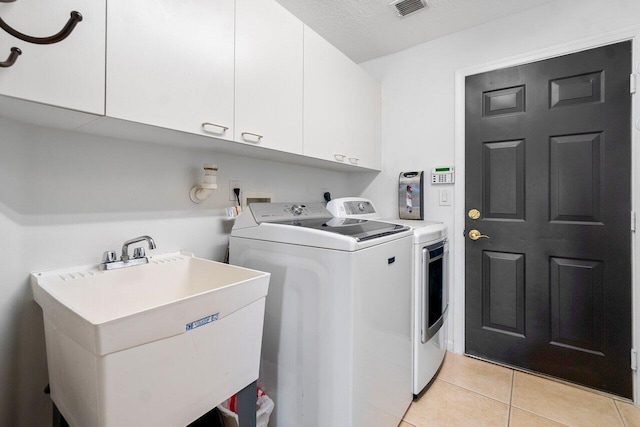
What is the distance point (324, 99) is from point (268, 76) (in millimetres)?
477

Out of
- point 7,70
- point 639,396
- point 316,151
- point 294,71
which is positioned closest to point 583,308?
point 639,396

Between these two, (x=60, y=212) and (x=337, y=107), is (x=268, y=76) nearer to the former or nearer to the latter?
(x=337, y=107)

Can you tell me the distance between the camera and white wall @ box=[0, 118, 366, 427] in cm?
100

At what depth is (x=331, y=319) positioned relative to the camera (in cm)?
119

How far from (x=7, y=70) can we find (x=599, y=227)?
2.66m

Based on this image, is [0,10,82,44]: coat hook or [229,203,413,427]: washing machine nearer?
[0,10,82,44]: coat hook

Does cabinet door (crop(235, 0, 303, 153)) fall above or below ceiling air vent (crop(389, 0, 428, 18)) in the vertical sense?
below

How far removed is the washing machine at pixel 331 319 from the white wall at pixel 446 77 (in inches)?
38.6

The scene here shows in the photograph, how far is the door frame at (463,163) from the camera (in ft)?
5.32

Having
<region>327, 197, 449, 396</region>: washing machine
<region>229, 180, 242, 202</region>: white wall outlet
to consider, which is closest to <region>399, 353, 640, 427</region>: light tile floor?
<region>327, 197, 449, 396</region>: washing machine

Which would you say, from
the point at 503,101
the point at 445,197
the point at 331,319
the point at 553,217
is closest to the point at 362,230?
the point at 331,319

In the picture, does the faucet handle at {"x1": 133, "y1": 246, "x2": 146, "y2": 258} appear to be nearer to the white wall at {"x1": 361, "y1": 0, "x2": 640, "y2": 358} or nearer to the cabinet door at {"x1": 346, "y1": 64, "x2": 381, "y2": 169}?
the cabinet door at {"x1": 346, "y1": 64, "x2": 381, "y2": 169}

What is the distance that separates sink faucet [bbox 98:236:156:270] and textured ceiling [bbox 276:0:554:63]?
1.66 meters

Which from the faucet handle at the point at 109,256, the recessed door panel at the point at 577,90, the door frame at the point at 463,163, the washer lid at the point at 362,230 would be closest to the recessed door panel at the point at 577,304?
the door frame at the point at 463,163
